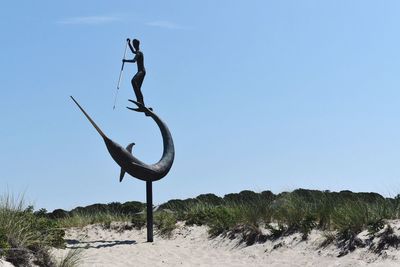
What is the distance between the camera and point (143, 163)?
15531mm

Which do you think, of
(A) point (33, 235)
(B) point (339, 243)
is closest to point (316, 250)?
(B) point (339, 243)

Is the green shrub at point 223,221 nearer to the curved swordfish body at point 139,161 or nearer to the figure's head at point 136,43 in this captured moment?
the curved swordfish body at point 139,161

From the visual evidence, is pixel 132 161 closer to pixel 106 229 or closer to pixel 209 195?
pixel 106 229

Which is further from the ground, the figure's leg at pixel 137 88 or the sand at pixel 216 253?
the figure's leg at pixel 137 88

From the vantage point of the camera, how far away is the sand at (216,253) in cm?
1116

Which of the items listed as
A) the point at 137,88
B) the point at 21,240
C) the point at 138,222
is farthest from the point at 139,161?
the point at 21,240

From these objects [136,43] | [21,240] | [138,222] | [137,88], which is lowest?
[21,240]

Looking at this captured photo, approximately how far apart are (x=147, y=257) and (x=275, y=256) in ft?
8.95

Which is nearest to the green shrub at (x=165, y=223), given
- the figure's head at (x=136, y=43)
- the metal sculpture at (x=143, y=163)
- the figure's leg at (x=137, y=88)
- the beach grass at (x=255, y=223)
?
the beach grass at (x=255, y=223)

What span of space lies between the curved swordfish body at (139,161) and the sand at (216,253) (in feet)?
5.52

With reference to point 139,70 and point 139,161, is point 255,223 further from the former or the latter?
point 139,70

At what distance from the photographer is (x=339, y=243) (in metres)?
11.8

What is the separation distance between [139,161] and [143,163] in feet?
0.43

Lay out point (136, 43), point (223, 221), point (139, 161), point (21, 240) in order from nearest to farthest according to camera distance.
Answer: point (21, 240)
point (223, 221)
point (139, 161)
point (136, 43)
